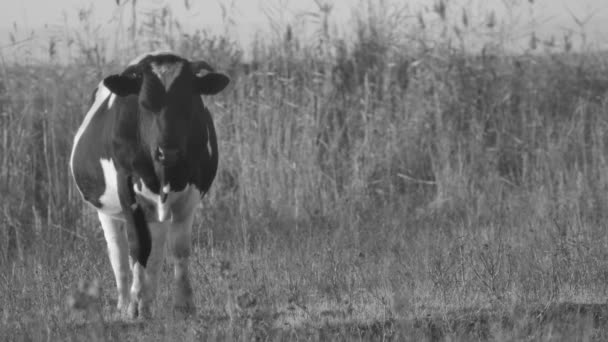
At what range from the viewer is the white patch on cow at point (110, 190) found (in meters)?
5.47

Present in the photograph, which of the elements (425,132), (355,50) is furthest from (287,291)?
(355,50)

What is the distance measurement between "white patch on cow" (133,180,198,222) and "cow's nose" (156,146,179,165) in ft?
0.86

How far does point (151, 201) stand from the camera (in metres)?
5.32

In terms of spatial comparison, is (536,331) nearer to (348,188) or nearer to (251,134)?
(348,188)

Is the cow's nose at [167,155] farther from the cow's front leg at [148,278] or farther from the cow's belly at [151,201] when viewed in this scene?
the cow's front leg at [148,278]

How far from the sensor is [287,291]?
5.63 meters

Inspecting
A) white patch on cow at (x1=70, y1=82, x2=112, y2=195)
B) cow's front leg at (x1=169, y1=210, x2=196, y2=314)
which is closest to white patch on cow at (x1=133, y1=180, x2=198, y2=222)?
cow's front leg at (x1=169, y1=210, x2=196, y2=314)

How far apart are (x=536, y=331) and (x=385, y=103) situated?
4.96 m

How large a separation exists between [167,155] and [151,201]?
0.45m

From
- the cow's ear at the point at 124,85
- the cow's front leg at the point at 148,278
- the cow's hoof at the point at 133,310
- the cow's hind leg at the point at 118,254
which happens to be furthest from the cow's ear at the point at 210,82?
the cow's hoof at the point at 133,310

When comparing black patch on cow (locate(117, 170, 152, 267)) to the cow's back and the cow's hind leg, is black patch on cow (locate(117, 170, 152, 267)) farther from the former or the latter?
the cow's hind leg

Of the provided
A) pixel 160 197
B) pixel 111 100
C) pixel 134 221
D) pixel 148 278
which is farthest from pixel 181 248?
pixel 111 100

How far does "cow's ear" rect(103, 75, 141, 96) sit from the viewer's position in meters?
5.16

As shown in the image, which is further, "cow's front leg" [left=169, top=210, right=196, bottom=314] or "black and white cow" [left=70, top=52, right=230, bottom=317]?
"cow's front leg" [left=169, top=210, right=196, bottom=314]
